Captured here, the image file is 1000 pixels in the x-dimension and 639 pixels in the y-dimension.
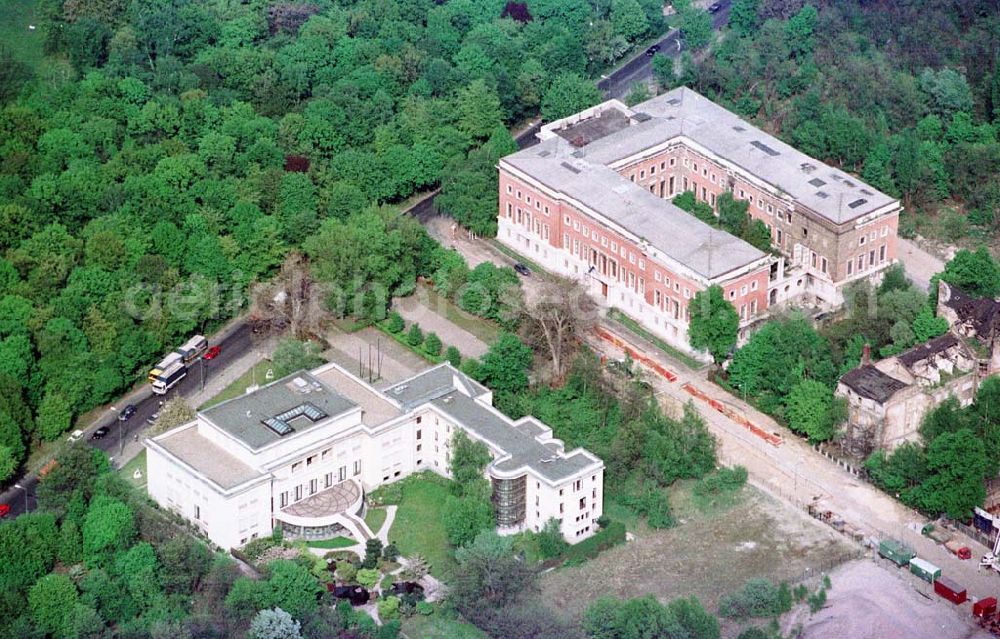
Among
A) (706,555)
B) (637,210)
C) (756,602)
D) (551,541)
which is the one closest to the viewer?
(756,602)

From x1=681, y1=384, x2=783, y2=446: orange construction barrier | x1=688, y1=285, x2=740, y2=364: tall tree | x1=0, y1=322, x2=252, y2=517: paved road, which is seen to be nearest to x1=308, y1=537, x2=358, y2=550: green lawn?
x1=0, y1=322, x2=252, y2=517: paved road

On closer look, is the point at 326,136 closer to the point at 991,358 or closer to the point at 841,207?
the point at 841,207

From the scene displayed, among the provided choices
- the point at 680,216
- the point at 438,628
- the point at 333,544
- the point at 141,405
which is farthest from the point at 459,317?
the point at 438,628

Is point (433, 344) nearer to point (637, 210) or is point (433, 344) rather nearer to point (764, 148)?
point (637, 210)

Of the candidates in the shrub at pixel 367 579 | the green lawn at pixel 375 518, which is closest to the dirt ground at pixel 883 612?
the shrub at pixel 367 579

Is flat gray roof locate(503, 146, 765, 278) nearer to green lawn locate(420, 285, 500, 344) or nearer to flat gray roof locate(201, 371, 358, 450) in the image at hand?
green lawn locate(420, 285, 500, 344)

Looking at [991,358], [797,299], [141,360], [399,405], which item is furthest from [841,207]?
[141,360]
